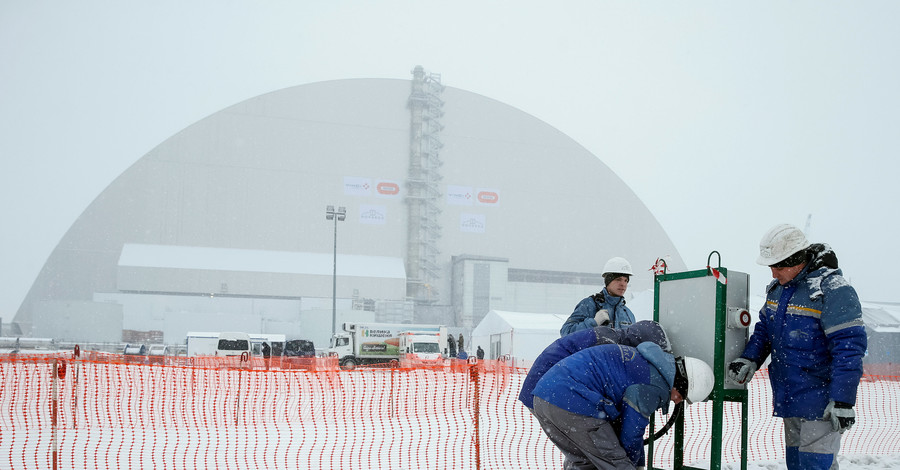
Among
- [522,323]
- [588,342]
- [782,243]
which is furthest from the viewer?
[522,323]

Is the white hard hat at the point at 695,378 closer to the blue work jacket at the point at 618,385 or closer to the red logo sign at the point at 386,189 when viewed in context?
the blue work jacket at the point at 618,385

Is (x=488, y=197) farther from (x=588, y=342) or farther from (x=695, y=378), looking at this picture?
(x=695, y=378)

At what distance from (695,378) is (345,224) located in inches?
1687

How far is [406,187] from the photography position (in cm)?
4647

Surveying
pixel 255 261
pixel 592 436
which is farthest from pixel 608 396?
pixel 255 261

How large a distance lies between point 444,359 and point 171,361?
28.6 ft

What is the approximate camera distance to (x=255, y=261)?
140ft

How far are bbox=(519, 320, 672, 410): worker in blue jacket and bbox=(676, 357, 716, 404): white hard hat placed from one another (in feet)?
0.39

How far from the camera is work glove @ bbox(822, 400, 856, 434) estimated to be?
3.54 m

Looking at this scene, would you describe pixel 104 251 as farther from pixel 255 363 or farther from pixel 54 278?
pixel 255 363

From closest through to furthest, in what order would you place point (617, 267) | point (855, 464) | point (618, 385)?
point (618, 385) < point (617, 267) < point (855, 464)

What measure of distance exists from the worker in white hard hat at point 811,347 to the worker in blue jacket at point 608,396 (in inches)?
35.2

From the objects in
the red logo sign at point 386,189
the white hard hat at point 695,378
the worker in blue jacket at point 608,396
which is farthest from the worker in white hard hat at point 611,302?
the red logo sign at point 386,189

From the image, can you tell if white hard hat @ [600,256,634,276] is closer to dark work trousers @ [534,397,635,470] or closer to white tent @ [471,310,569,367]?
dark work trousers @ [534,397,635,470]
